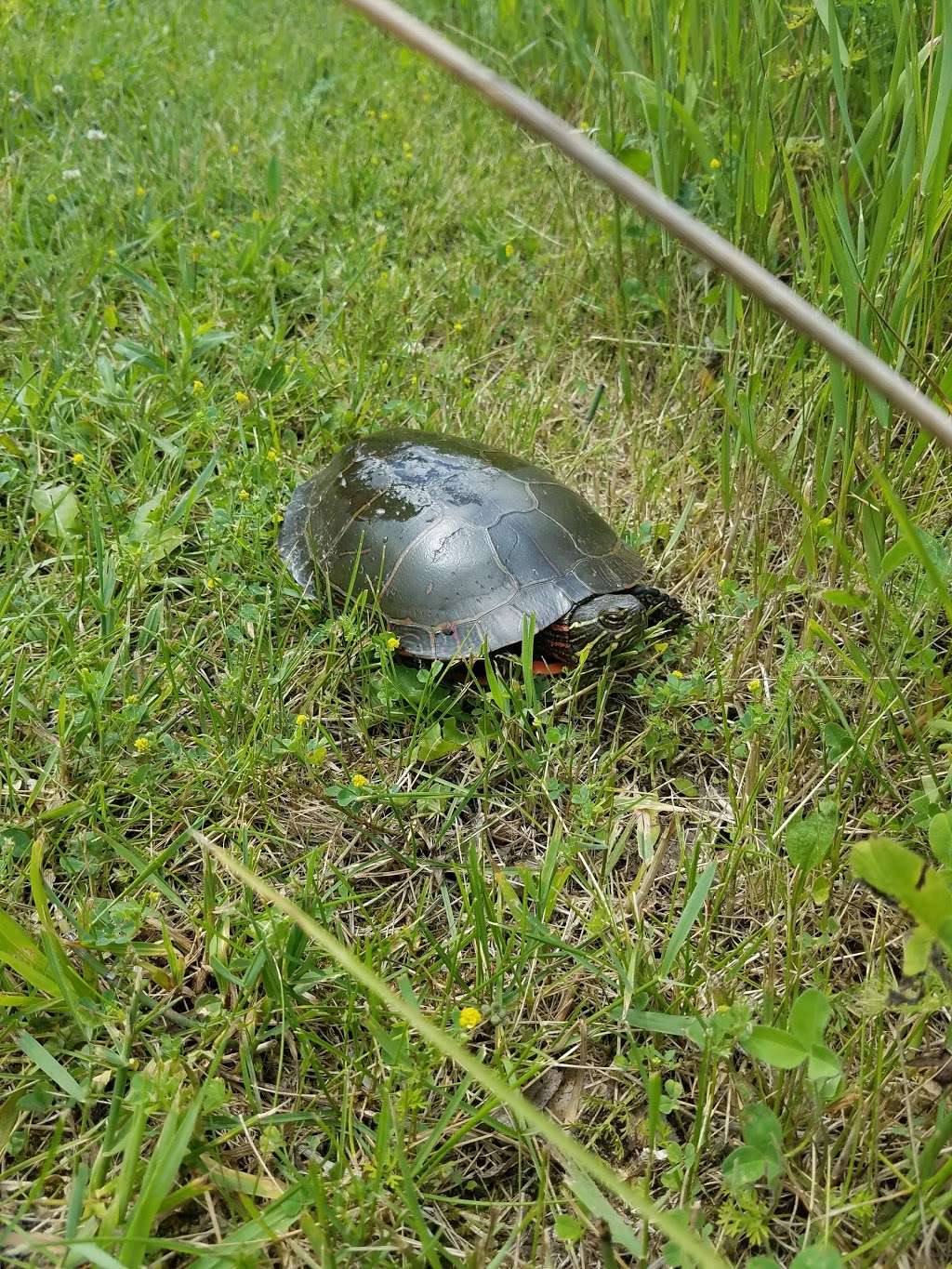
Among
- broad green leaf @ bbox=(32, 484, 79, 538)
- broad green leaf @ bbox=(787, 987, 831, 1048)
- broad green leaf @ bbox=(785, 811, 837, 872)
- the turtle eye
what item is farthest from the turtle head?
broad green leaf @ bbox=(32, 484, 79, 538)

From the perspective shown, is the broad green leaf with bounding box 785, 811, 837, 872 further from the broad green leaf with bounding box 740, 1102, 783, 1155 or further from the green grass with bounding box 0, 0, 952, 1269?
the broad green leaf with bounding box 740, 1102, 783, 1155

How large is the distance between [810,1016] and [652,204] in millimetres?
1223

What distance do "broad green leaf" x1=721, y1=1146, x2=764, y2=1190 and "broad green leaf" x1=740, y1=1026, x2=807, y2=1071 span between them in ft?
0.46

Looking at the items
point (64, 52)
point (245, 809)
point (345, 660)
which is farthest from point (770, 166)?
point (64, 52)

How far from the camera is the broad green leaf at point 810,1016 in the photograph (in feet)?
4.59

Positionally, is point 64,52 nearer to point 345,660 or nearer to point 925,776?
point 345,660

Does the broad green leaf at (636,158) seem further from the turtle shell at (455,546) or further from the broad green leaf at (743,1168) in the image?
the broad green leaf at (743,1168)

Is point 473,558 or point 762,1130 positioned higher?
point 473,558

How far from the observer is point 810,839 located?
1.66 m

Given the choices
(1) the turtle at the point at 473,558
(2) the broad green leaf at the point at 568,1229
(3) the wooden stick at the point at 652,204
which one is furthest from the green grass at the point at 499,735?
(3) the wooden stick at the point at 652,204

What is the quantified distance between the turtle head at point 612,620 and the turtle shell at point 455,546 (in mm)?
36

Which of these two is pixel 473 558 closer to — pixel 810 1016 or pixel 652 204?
pixel 810 1016

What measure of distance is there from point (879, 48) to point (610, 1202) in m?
2.78

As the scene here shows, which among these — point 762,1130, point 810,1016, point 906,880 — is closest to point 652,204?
point 906,880
